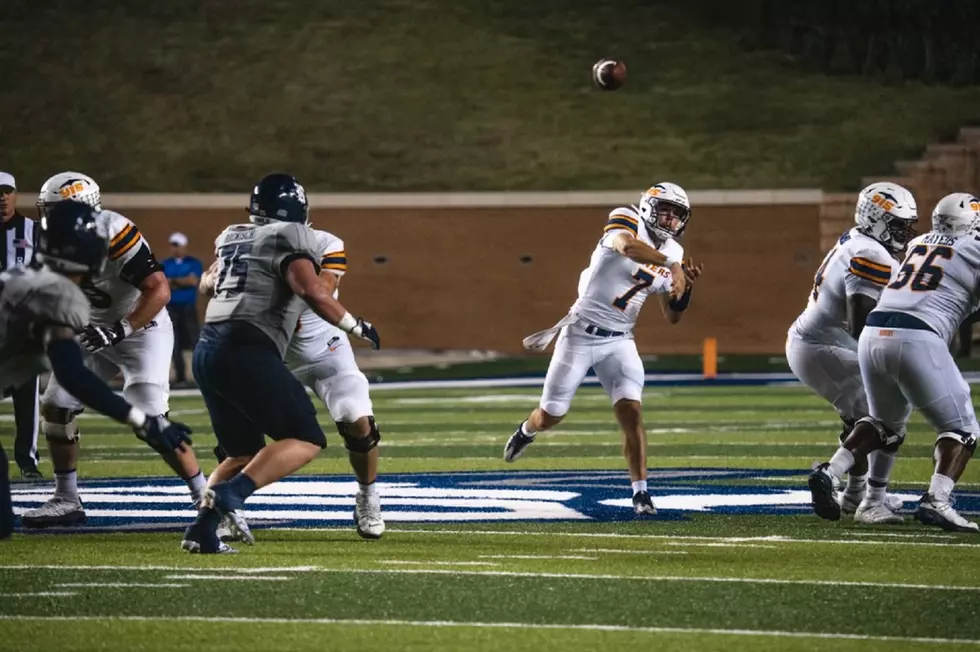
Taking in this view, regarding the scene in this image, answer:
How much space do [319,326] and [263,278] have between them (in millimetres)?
938

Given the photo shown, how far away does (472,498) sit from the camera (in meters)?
9.91

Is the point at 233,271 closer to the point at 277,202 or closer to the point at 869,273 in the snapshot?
the point at 277,202

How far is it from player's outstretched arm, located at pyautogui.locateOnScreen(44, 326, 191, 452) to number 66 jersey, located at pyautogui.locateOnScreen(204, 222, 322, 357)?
84 centimetres

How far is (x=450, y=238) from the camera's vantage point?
92.7 ft

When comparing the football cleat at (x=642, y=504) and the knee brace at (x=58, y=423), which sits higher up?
the knee brace at (x=58, y=423)

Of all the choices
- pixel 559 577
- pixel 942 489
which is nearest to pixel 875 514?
pixel 942 489

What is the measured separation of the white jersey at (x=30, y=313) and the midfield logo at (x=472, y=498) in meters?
1.77

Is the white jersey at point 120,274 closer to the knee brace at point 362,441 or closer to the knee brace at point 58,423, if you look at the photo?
the knee brace at point 58,423

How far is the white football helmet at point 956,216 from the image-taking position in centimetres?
866

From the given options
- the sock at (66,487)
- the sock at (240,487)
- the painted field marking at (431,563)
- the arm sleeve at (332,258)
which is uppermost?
the arm sleeve at (332,258)

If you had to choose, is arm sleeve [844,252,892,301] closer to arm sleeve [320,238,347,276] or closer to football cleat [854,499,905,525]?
football cleat [854,499,905,525]

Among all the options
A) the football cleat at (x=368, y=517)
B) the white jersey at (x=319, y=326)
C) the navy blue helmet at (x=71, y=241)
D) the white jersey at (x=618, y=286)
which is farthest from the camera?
the white jersey at (x=618, y=286)

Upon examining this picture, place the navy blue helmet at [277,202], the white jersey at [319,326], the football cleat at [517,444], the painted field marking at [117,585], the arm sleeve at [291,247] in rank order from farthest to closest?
1. the football cleat at [517,444]
2. the white jersey at [319,326]
3. the navy blue helmet at [277,202]
4. the arm sleeve at [291,247]
5. the painted field marking at [117,585]

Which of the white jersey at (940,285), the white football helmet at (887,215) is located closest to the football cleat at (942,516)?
the white jersey at (940,285)
